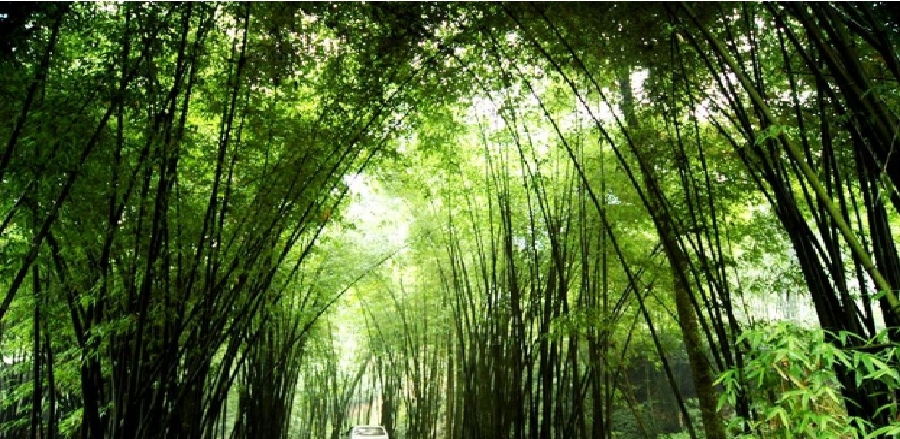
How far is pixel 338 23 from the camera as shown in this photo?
383 centimetres

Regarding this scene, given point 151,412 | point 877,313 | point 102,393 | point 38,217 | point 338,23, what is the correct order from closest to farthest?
point 38,217, point 151,412, point 338,23, point 102,393, point 877,313

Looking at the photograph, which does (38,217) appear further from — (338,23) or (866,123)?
(866,123)

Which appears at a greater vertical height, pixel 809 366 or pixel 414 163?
pixel 414 163

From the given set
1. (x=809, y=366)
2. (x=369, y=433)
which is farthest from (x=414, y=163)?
(x=809, y=366)

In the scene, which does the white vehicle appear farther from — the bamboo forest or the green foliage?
the green foliage

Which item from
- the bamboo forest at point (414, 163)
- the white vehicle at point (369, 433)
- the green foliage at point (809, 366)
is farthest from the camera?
the white vehicle at point (369, 433)

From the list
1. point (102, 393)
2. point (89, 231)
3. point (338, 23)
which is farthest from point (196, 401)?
point (338, 23)

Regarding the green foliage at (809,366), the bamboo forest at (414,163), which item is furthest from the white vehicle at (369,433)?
the green foliage at (809,366)

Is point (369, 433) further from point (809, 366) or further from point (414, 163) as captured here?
point (809, 366)

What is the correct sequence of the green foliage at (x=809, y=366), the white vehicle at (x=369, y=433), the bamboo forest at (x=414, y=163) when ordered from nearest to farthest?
the green foliage at (x=809, y=366) → the bamboo forest at (x=414, y=163) → the white vehicle at (x=369, y=433)

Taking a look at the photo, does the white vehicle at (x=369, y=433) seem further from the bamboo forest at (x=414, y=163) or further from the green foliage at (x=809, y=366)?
the green foliage at (x=809, y=366)

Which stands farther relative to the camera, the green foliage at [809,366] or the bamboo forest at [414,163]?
the bamboo forest at [414,163]

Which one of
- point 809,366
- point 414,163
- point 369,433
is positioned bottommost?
point 369,433

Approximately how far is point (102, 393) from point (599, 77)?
13.9 ft
